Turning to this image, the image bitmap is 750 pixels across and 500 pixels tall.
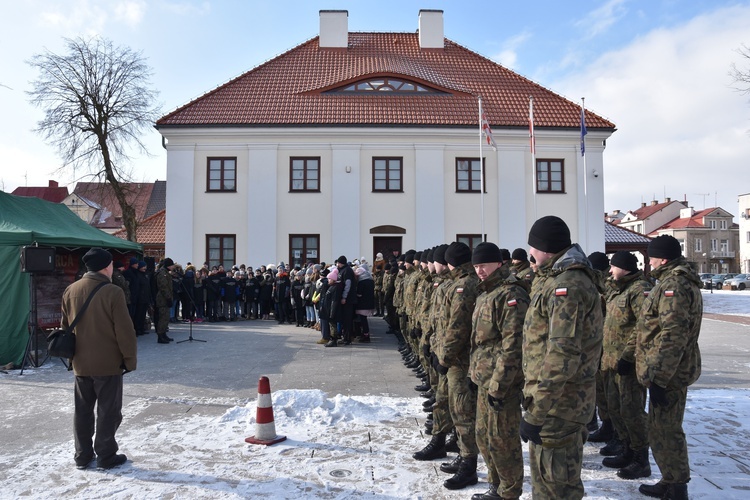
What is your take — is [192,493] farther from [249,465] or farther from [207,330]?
[207,330]

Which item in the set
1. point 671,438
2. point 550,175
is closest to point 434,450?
point 671,438

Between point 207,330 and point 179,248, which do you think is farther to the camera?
point 179,248

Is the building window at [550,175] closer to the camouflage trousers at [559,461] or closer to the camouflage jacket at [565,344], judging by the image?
the camouflage jacket at [565,344]

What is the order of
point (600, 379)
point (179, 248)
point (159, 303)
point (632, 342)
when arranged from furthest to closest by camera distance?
point (179, 248) → point (159, 303) → point (600, 379) → point (632, 342)

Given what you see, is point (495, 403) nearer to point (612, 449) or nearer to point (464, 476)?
point (464, 476)

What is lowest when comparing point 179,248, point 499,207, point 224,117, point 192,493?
point 192,493

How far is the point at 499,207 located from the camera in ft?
82.2

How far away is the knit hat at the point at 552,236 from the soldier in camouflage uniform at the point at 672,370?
1546 mm

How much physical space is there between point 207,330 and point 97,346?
1120 cm

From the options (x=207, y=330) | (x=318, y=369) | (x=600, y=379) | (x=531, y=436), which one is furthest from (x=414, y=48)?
(x=531, y=436)

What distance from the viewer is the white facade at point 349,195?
24.4 metres

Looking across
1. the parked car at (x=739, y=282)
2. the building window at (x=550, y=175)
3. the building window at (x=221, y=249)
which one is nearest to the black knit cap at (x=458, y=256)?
the building window at (x=221, y=249)

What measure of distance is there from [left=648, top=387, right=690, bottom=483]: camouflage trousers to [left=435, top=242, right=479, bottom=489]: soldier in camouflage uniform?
1482mm

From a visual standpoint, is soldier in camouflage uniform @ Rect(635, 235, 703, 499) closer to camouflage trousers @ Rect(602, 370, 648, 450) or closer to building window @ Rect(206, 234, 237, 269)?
camouflage trousers @ Rect(602, 370, 648, 450)
